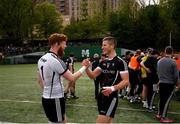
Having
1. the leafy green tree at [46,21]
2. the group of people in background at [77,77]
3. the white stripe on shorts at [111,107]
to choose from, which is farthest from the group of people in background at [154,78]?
the leafy green tree at [46,21]

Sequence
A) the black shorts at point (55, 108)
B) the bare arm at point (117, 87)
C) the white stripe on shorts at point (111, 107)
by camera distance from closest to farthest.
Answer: the black shorts at point (55, 108) → the bare arm at point (117, 87) → the white stripe on shorts at point (111, 107)

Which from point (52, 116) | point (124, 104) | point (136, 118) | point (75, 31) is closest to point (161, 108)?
point (136, 118)

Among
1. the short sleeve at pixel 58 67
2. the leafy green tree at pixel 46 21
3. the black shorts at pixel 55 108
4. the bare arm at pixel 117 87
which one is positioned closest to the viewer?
the short sleeve at pixel 58 67

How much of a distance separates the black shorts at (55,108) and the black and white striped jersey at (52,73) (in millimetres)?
81

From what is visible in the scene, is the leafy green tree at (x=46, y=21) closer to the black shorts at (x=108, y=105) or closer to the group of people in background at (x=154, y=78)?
the group of people in background at (x=154, y=78)

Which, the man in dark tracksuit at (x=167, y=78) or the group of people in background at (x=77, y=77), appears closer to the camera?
the group of people in background at (x=77, y=77)

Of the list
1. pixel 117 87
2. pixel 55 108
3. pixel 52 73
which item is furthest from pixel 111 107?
pixel 52 73

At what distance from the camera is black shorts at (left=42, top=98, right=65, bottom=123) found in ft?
22.5

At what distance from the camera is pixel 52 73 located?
6777 mm

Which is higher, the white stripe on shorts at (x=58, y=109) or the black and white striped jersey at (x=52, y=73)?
the black and white striped jersey at (x=52, y=73)

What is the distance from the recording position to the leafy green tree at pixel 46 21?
283ft

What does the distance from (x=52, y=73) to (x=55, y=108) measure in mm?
565

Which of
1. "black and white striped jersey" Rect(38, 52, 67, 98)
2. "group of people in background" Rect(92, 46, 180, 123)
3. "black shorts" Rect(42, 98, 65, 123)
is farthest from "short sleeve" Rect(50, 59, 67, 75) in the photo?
"group of people in background" Rect(92, 46, 180, 123)

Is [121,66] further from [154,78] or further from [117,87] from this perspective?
[154,78]
